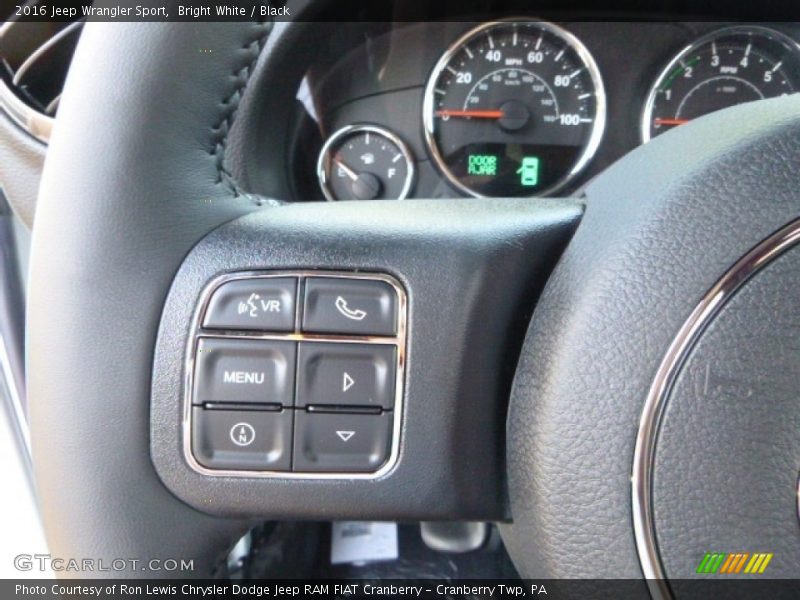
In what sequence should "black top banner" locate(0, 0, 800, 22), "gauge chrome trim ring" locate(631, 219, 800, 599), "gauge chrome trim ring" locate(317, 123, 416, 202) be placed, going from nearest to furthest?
"gauge chrome trim ring" locate(631, 219, 800, 599), "black top banner" locate(0, 0, 800, 22), "gauge chrome trim ring" locate(317, 123, 416, 202)

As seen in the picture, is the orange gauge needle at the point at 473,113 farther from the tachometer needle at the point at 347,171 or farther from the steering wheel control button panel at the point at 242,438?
the steering wheel control button panel at the point at 242,438

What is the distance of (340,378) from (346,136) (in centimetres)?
76

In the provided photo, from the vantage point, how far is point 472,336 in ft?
2.09

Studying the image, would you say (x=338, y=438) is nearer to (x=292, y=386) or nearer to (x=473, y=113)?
(x=292, y=386)

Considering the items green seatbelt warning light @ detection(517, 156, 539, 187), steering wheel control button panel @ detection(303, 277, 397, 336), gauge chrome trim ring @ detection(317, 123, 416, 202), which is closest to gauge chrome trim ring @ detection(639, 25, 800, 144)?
green seatbelt warning light @ detection(517, 156, 539, 187)

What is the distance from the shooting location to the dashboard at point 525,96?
131 centimetres

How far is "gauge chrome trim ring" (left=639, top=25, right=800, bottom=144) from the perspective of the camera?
4.30 feet

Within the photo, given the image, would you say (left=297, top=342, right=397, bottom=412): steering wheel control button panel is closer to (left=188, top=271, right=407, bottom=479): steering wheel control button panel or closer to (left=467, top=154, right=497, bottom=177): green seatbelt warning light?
(left=188, top=271, right=407, bottom=479): steering wheel control button panel

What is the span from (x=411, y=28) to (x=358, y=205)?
0.69 m

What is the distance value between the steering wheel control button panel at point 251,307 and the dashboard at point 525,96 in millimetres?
675

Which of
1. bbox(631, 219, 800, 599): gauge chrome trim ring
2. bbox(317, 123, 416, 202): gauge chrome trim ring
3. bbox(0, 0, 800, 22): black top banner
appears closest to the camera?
bbox(631, 219, 800, 599): gauge chrome trim ring

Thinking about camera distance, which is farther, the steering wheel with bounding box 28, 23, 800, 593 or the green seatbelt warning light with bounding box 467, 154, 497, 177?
the green seatbelt warning light with bounding box 467, 154, 497, 177

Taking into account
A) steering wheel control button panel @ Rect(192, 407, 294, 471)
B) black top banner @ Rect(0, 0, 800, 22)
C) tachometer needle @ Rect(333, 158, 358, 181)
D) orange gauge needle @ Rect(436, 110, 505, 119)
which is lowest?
steering wheel control button panel @ Rect(192, 407, 294, 471)

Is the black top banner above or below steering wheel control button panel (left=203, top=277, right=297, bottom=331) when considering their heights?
above
